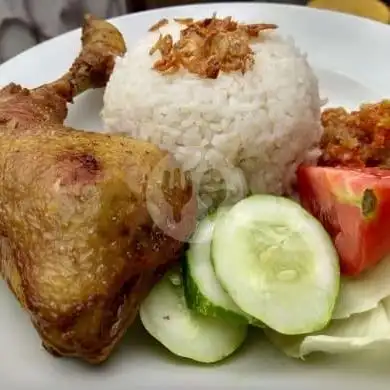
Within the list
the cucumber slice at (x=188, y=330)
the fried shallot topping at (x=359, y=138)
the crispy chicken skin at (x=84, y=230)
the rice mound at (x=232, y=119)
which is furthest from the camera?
the fried shallot topping at (x=359, y=138)

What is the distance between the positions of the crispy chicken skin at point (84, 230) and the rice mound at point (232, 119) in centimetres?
24

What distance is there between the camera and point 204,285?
1452 mm

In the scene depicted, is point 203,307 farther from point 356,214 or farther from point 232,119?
point 232,119

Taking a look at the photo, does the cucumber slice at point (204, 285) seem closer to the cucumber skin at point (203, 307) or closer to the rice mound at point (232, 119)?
the cucumber skin at point (203, 307)

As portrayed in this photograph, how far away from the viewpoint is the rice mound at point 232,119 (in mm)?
1771

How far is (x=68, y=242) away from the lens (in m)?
1.37

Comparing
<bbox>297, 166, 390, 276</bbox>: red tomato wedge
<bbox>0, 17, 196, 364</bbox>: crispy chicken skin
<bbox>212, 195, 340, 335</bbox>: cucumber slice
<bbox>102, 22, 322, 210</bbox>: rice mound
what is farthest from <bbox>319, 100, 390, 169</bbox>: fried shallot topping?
<bbox>0, 17, 196, 364</bbox>: crispy chicken skin

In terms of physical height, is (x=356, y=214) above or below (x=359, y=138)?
above

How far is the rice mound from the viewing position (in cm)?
177

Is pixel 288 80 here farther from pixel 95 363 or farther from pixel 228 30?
pixel 95 363

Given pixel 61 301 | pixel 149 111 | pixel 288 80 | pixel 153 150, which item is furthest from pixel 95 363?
pixel 288 80

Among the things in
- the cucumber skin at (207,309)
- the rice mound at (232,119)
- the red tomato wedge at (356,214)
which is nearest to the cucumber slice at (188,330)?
the cucumber skin at (207,309)

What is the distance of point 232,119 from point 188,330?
56cm

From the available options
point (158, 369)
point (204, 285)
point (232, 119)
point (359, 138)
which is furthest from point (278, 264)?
point (359, 138)
